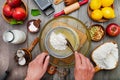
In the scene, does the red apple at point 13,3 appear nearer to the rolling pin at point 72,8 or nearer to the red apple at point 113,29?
the rolling pin at point 72,8

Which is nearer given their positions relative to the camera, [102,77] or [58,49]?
[58,49]

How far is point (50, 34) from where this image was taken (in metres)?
1.04

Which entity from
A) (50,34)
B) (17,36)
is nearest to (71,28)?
(50,34)

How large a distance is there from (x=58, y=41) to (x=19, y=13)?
0.64 feet

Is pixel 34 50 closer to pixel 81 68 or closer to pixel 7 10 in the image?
pixel 7 10

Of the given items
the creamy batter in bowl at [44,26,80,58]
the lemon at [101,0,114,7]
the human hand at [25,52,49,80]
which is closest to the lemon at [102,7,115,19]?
the lemon at [101,0,114,7]

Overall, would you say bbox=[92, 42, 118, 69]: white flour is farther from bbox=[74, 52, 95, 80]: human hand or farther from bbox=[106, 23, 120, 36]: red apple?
bbox=[74, 52, 95, 80]: human hand

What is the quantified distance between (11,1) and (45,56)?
0.24 metres

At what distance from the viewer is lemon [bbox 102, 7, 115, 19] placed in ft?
3.60

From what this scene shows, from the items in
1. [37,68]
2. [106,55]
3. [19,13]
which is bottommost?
[106,55]

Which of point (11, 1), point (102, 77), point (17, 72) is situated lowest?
point (102, 77)

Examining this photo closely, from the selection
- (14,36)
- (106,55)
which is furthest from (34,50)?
(106,55)

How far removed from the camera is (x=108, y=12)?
110cm

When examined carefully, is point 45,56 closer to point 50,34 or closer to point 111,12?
point 50,34
